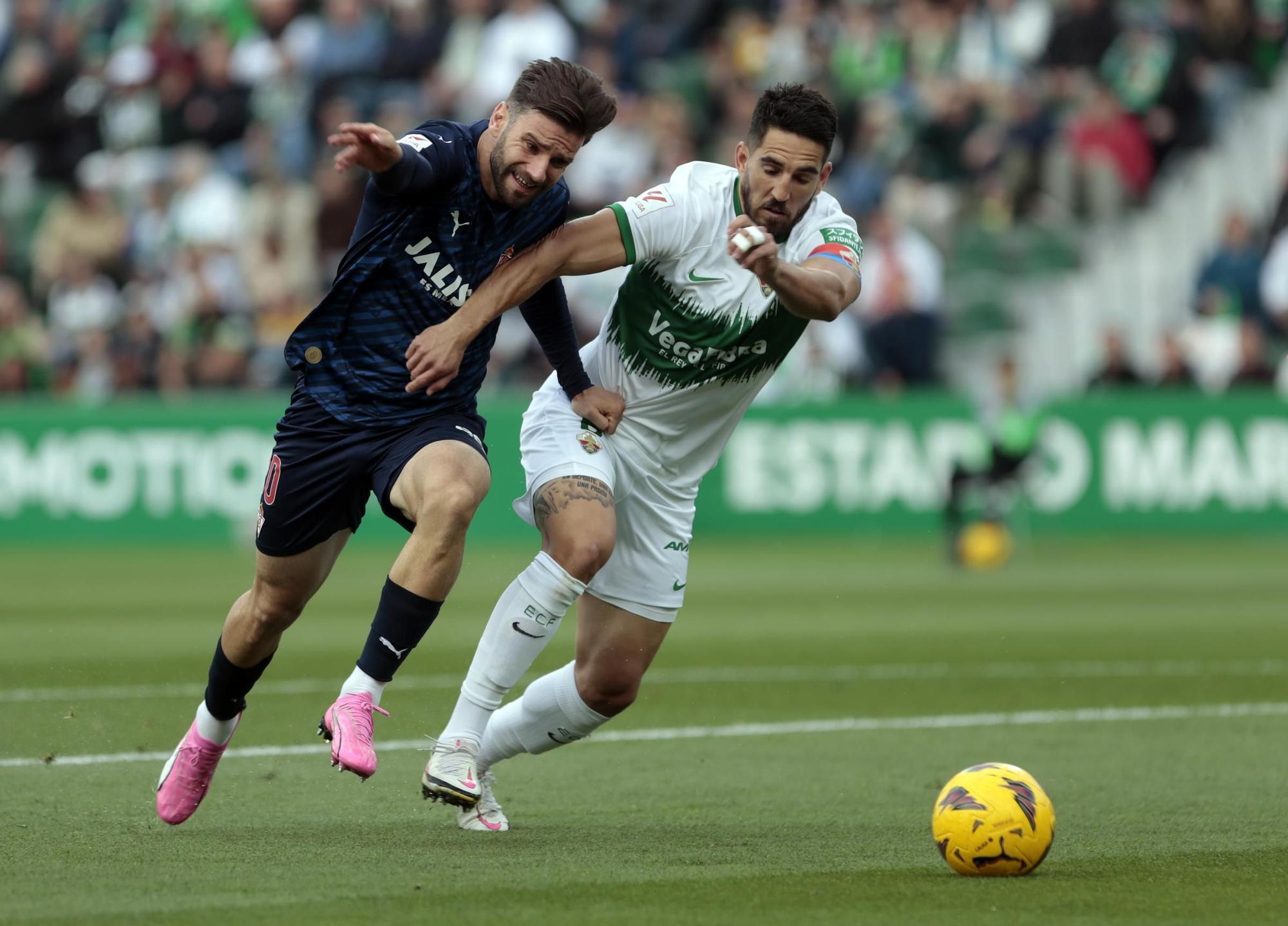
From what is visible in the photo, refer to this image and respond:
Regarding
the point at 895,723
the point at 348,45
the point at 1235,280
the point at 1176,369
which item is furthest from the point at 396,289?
the point at 348,45

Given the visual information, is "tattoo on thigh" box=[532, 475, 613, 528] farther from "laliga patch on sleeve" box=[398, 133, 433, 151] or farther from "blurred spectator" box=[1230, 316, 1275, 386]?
"blurred spectator" box=[1230, 316, 1275, 386]

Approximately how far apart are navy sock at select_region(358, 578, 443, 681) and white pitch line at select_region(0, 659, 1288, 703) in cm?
398

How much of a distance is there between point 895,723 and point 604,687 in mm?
2491

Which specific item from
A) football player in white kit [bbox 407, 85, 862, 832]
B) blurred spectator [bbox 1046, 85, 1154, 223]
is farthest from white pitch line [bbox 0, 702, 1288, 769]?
blurred spectator [bbox 1046, 85, 1154, 223]

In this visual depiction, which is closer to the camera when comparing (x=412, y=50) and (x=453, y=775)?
(x=453, y=775)

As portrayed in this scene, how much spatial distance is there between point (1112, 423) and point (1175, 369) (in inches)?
37.1

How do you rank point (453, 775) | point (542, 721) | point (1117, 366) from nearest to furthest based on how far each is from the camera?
point (453, 775), point (542, 721), point (1117, 366)

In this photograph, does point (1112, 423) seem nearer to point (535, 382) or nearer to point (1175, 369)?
point (1175, 369)

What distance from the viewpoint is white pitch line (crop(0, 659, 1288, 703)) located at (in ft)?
33.0

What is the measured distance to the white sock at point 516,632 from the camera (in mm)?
6301

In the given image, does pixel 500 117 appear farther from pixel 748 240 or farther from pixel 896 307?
pixel 896 307

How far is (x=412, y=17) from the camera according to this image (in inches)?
942

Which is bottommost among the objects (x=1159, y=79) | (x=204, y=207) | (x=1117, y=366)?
(x=204, y=207)

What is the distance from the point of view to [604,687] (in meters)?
6.85
